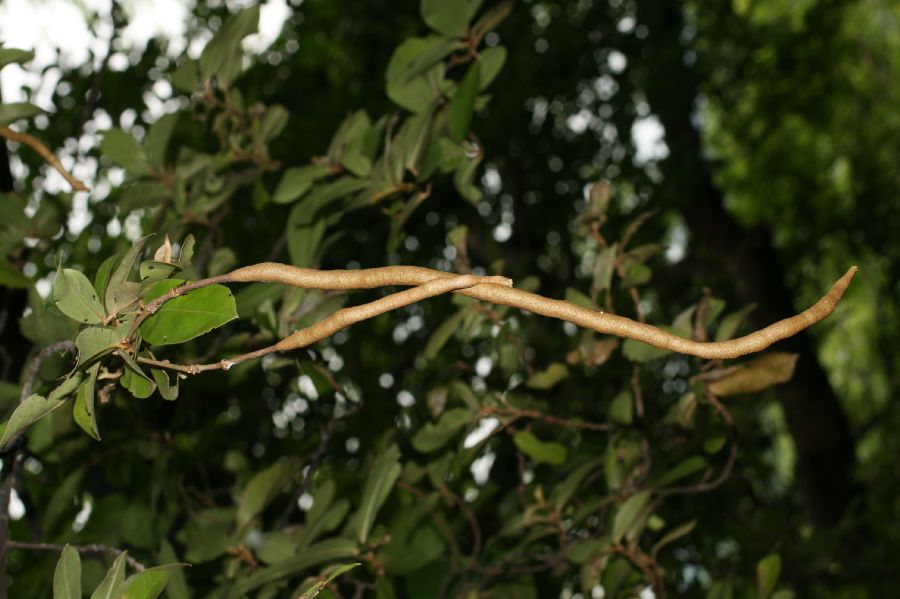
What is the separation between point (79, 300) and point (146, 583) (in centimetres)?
24

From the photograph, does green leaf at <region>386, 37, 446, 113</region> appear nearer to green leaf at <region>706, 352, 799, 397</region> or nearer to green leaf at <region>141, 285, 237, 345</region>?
green leaf at <region>706, 352, 799, 397</region>

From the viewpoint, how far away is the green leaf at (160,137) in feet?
5.11

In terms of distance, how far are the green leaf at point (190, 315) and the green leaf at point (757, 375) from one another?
796mm

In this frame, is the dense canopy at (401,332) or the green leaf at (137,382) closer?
the green leaf at (137,382)

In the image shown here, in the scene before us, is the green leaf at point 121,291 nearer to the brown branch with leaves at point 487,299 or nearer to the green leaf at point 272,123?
the brown branch with leaves at point 487,299

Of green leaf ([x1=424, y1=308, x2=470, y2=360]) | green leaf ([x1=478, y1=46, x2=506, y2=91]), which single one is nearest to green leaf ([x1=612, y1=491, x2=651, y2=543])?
green leaf ([x1=424, y1=308, x2=470, y2=360])

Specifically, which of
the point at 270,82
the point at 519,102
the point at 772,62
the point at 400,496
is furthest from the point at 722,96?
the point at 400,496

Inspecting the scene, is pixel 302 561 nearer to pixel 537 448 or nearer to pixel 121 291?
pixel 537 448

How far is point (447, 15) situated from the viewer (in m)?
1.36

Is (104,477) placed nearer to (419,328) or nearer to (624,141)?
(419,328)

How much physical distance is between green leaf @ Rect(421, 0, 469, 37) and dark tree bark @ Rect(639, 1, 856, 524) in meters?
2.74

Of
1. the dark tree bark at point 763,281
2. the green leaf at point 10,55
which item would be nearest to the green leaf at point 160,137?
the green leaf at point 10,55

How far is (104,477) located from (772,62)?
157 inches

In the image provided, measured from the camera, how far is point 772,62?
4.75 metres
